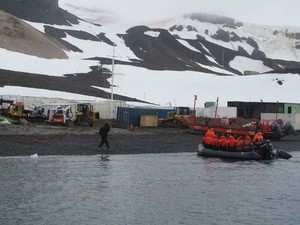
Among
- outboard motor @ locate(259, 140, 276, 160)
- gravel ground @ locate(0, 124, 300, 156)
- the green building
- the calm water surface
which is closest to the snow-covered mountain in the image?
the green building

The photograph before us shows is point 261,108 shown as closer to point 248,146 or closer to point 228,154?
point 248,146

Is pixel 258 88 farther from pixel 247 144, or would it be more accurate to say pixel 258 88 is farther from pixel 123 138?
pixel 247 144

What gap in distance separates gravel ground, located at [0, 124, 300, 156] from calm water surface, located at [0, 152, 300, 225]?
2.74 m

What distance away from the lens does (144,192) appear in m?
16.7

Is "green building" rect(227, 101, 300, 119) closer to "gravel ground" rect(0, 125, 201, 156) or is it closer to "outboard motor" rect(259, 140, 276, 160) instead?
"gravel ground" rect(0, 125, 201, 156)

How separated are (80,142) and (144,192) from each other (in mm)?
16184

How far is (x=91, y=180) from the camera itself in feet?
61.3

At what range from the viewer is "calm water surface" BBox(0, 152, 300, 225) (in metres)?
13.4

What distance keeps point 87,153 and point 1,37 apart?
9200 centimetres

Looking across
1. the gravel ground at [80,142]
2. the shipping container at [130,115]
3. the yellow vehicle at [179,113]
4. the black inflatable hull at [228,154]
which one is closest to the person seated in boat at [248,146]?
the black inflatable hull at [228,154]

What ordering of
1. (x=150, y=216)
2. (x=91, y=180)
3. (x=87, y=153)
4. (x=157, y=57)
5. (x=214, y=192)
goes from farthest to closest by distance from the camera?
(x=157, y=57), (x=87, y=153), (x=91, y=180), (x=214, y=192), (x=150, y=216)

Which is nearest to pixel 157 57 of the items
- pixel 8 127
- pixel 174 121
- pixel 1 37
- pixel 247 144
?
pixel 1 37

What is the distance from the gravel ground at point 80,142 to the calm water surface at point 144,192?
274 centimetres

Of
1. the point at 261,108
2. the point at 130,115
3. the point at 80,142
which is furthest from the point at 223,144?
the point at 261,108
